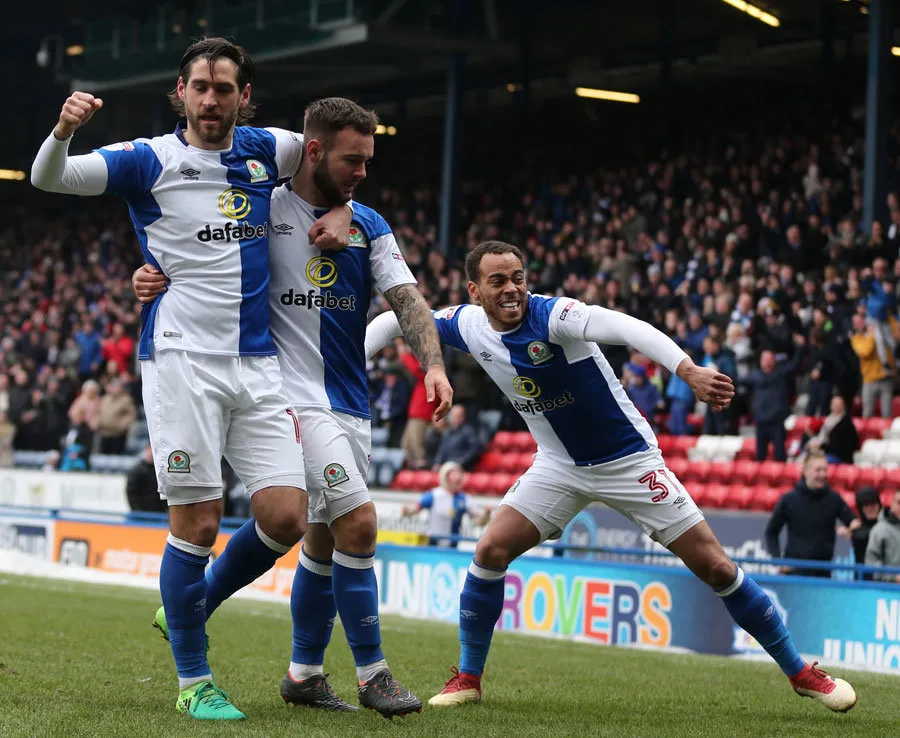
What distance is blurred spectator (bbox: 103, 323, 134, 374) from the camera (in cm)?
2483

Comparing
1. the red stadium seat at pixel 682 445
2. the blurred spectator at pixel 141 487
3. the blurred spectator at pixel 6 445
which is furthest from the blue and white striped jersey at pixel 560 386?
the blurred spectator at pixel 6 445

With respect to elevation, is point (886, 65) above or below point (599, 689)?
above

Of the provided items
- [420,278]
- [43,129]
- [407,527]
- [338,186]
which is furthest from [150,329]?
[43,129]

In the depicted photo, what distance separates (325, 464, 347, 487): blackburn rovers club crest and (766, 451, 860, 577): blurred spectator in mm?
7166

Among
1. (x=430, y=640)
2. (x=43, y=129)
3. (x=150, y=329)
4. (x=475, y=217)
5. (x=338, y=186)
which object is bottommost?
(x=430, y=640)

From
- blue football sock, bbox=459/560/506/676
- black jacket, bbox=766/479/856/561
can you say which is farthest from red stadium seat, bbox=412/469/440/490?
blue football sock, bbox=459/560/506/676

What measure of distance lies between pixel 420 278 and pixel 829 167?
706 cm

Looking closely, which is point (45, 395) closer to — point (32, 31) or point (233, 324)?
point (32, 31)

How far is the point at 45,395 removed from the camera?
83.1 ft

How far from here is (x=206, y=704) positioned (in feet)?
17.5

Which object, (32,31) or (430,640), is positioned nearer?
(430,640)

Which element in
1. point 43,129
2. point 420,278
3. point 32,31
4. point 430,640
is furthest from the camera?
point 43,129

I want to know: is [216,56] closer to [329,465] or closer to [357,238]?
[357,238]

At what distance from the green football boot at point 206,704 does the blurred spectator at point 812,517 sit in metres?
7.57
